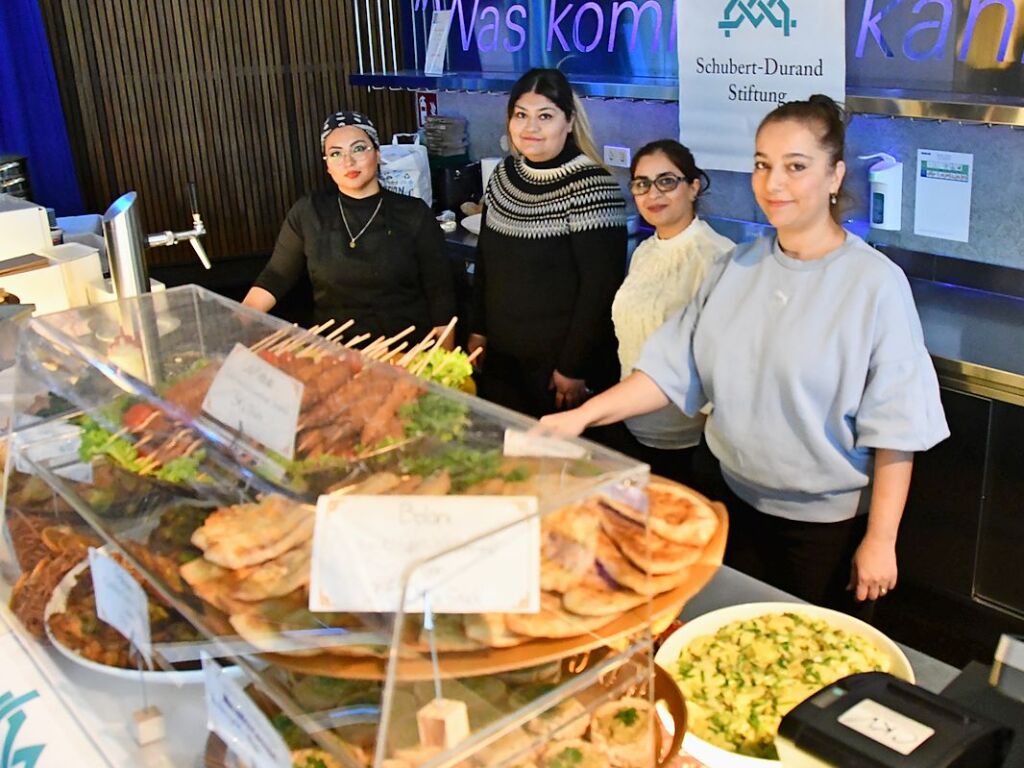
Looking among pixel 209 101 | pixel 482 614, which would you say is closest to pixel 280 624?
pixel 482 614

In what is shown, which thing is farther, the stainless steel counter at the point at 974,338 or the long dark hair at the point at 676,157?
the long dark hair at the point at 676,157

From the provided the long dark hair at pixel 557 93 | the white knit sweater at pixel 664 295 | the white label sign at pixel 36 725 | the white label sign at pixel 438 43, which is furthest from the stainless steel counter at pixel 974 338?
the white label sign at pixel 438 43

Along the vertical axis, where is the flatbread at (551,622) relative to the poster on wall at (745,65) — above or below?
below

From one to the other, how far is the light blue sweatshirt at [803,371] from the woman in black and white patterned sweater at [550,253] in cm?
108

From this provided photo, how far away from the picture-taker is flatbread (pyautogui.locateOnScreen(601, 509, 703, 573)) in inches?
53.0

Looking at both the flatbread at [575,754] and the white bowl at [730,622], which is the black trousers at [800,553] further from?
the flatbread at [575,754]

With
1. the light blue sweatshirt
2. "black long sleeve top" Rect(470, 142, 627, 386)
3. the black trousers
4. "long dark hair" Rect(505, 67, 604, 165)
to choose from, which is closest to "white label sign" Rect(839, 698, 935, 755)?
the light blue sweatshirt

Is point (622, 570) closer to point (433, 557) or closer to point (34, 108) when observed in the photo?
point (433, 557)

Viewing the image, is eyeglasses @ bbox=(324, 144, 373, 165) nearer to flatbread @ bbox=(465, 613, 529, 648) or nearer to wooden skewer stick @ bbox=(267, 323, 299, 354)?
wooden skewer stick @ bbox=(267, 323, 299, 354)

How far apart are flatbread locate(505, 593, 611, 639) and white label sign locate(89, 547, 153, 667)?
66cm

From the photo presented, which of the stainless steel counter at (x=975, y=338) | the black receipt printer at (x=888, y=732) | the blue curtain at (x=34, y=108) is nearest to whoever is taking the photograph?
the black receipt printer at (x=888, y=732)

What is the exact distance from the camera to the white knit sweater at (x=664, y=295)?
10.5 feet

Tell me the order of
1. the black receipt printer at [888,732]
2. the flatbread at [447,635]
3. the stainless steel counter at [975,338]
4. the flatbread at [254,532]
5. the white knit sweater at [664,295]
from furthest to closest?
the white knit sweater at [664,295]
the stainless steel counter at [975,338]
the flatbread at [254,532]
the flatbread at [447,635]
the black receipt printer at [888,732]

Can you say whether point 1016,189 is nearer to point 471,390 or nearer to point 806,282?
point 806,282
